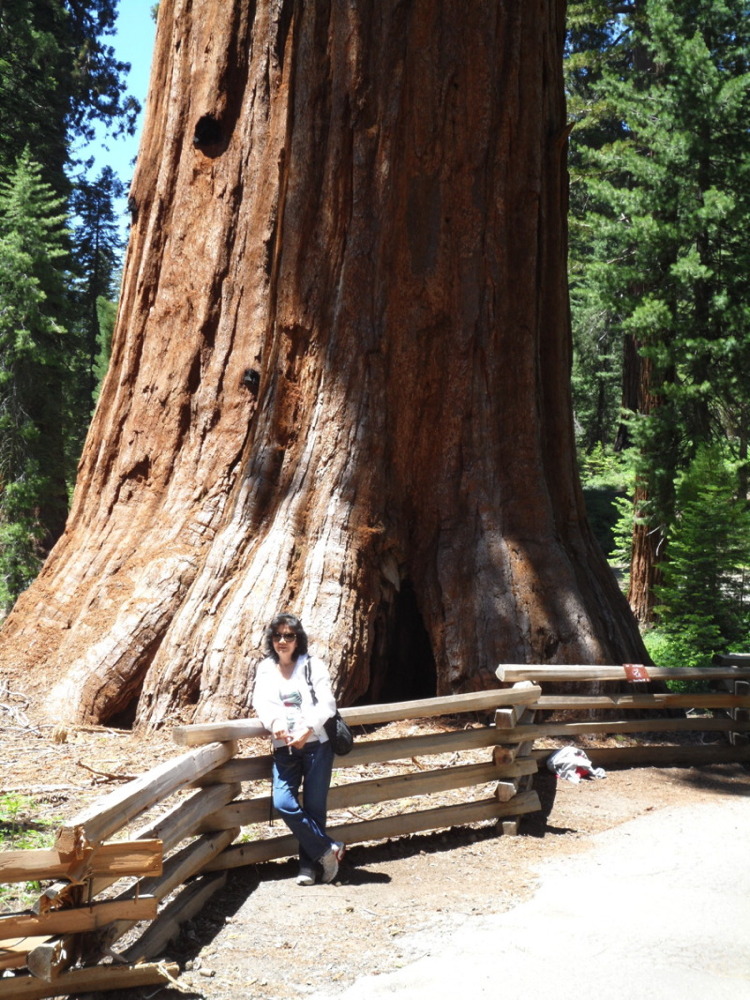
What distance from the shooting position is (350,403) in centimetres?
852

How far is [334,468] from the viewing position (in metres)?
8.35

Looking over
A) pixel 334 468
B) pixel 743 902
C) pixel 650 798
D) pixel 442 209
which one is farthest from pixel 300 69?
pixel 743 902

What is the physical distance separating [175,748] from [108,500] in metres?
3.00

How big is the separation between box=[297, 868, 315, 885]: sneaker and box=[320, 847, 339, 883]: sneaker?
0.06m

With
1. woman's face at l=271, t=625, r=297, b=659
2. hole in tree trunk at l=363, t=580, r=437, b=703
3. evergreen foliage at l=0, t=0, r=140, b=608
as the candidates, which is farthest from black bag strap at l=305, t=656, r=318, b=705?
evergreen foliage at l=0, t=0, r=140, b=608

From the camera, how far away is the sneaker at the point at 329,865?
554 cm

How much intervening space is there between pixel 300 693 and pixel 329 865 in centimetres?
94

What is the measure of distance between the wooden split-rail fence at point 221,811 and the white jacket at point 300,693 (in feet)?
0.46

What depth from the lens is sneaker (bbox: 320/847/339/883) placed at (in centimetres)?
554

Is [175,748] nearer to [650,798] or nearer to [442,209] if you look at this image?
[650,798]

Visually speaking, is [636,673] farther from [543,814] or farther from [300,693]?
[300,693]

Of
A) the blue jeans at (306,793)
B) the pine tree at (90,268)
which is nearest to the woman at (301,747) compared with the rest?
the blue jeans at (306,793)

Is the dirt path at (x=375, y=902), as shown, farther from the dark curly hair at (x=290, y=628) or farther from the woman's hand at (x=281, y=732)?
the dark curly hair at (x=290, y=628)

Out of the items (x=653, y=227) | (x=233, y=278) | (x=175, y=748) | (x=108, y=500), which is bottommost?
(x=175, y=748)
